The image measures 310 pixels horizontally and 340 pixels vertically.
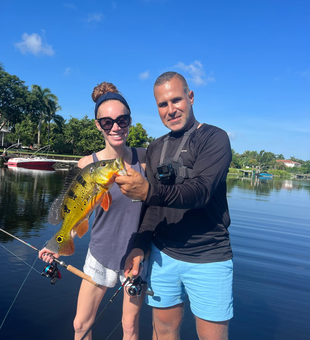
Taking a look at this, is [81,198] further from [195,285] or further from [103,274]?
[195,285]

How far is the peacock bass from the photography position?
6.87 ft

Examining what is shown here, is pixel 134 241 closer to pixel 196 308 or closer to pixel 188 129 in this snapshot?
pixel 196 308

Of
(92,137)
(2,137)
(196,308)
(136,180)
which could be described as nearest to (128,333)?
(196,308)

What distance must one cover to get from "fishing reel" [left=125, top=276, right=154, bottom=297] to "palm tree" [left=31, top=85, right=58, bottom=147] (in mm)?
64204

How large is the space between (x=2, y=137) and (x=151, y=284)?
2845 inches

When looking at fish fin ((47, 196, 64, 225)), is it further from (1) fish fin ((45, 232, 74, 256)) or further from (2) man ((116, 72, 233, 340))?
(2) man ((116, 72, 233, 340))

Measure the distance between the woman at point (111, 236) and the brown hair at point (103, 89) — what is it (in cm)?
23

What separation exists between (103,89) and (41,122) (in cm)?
7317

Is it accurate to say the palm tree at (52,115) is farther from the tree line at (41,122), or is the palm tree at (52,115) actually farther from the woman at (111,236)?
the woman at (111,236)

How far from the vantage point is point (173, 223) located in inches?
111

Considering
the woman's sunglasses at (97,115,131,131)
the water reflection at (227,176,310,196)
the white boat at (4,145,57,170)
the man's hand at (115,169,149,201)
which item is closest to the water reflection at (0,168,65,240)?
the woman's sunglasses at (97,115,131,131)

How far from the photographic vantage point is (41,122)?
70062mm

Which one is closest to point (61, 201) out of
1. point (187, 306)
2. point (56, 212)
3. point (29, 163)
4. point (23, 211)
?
point (56, 212)

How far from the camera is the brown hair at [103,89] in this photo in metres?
3.31
